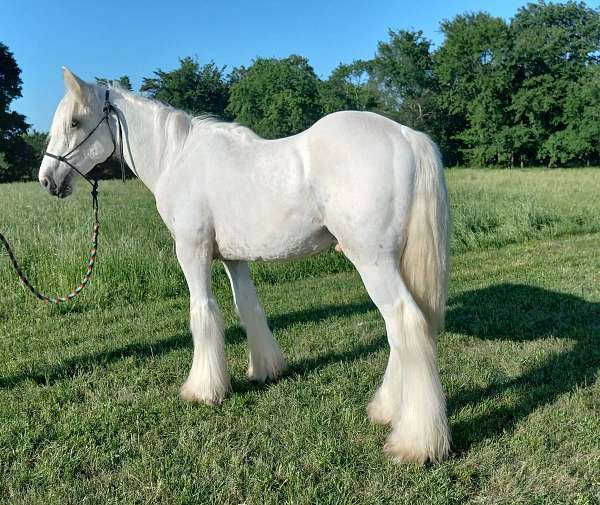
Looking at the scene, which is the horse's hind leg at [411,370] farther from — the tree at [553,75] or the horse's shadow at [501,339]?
the tree at [553,75]

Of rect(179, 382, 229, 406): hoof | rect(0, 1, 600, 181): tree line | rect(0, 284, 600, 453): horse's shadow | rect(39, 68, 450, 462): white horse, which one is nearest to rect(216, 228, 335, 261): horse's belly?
rect(39, 68, 450, 462): white horse

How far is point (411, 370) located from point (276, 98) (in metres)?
51.0

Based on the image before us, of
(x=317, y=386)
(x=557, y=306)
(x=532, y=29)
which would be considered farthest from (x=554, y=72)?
(x=317, y=386)

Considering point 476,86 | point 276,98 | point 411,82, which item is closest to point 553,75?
point 476,86

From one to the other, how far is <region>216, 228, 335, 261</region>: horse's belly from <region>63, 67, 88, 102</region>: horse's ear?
144cm

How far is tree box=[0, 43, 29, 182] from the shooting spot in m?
41.9

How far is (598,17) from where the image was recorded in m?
48.0

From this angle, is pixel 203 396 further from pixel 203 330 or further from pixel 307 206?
pixel 307 206

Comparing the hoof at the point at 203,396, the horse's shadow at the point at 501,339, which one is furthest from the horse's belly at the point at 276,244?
the horse's shadow at the point at 501,339

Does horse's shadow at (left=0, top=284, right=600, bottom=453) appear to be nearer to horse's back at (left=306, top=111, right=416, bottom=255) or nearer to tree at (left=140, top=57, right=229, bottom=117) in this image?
horse's back at (left=306, top=111, right=416, bottom=255)

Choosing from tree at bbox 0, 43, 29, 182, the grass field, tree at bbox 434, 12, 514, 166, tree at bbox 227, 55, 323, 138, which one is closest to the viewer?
the grass field

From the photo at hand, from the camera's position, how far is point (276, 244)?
3189 mm

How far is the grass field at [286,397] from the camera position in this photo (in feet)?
8.72

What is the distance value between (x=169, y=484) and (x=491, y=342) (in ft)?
10.9
